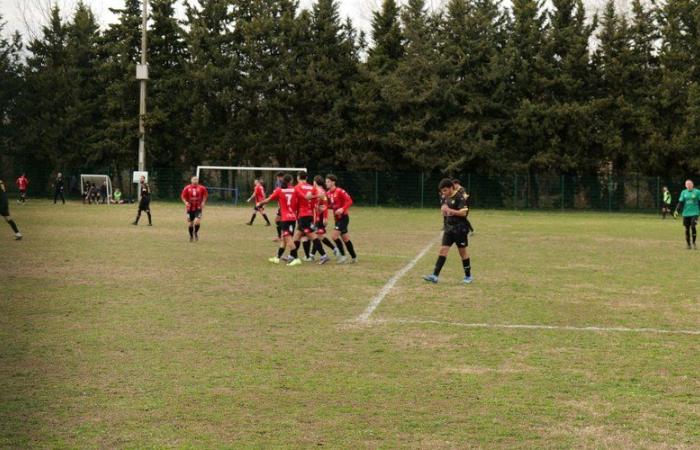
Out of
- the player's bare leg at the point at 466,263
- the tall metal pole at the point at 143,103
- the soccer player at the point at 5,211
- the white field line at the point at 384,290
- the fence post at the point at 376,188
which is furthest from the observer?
the fence post at the point at 376,188

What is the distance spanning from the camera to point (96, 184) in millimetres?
56344

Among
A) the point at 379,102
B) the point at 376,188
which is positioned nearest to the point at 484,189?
the point at 376,188

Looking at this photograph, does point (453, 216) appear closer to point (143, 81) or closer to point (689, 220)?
point (689, 220)

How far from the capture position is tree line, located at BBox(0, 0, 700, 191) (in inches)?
2160

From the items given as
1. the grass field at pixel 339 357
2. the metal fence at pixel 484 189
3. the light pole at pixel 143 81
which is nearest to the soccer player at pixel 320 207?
the grass field at pixel 339 357

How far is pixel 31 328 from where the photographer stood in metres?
9.95

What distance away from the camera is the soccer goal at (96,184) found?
53.8 m

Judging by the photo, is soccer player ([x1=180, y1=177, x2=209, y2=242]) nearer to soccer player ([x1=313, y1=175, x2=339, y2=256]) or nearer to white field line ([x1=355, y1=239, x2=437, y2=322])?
soccer player ([x1=313, y1=175, x2=339, y2=256])

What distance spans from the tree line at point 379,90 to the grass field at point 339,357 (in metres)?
39.0

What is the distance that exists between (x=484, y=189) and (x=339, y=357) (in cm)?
4844

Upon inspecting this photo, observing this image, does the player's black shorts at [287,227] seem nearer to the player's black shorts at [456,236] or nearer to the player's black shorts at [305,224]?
the player's black shorts at [305,224]

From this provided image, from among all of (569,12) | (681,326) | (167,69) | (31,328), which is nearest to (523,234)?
(681,326)

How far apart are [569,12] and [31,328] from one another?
174 ft

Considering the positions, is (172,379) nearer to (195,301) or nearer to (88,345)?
(88,345)
